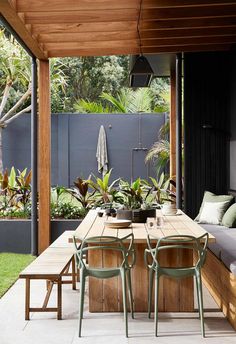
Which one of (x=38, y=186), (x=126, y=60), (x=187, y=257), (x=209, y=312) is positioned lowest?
(x=209, y=312)

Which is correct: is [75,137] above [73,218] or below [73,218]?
above

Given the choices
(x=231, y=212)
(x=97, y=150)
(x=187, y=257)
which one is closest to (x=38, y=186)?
(x=231, y=212)

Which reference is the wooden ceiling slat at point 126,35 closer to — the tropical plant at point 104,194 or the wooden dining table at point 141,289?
the tropical plant at point 104,194

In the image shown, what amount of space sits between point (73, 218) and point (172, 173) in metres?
1.88

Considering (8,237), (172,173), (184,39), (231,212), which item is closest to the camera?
(231,212)

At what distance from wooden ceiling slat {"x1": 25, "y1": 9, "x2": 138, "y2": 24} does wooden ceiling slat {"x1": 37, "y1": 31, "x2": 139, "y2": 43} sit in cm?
65

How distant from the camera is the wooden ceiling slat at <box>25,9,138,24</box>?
18.2ft

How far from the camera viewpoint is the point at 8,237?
24.9 ft

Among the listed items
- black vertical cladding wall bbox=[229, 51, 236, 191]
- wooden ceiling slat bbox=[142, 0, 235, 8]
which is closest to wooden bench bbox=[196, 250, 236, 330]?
black vertical cladding wall bbox=[229, 51, 236, 191]

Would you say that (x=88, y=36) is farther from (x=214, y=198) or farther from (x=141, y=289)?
(x=141, y=289)

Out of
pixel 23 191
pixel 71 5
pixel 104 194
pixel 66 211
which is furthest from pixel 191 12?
pixel 23 191

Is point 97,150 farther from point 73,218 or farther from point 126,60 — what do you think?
point 126,60

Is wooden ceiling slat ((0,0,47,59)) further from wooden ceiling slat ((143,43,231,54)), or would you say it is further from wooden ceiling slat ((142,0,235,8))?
wooden ceiling slat ((143,43,231,54))

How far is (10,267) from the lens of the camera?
21.4ft
